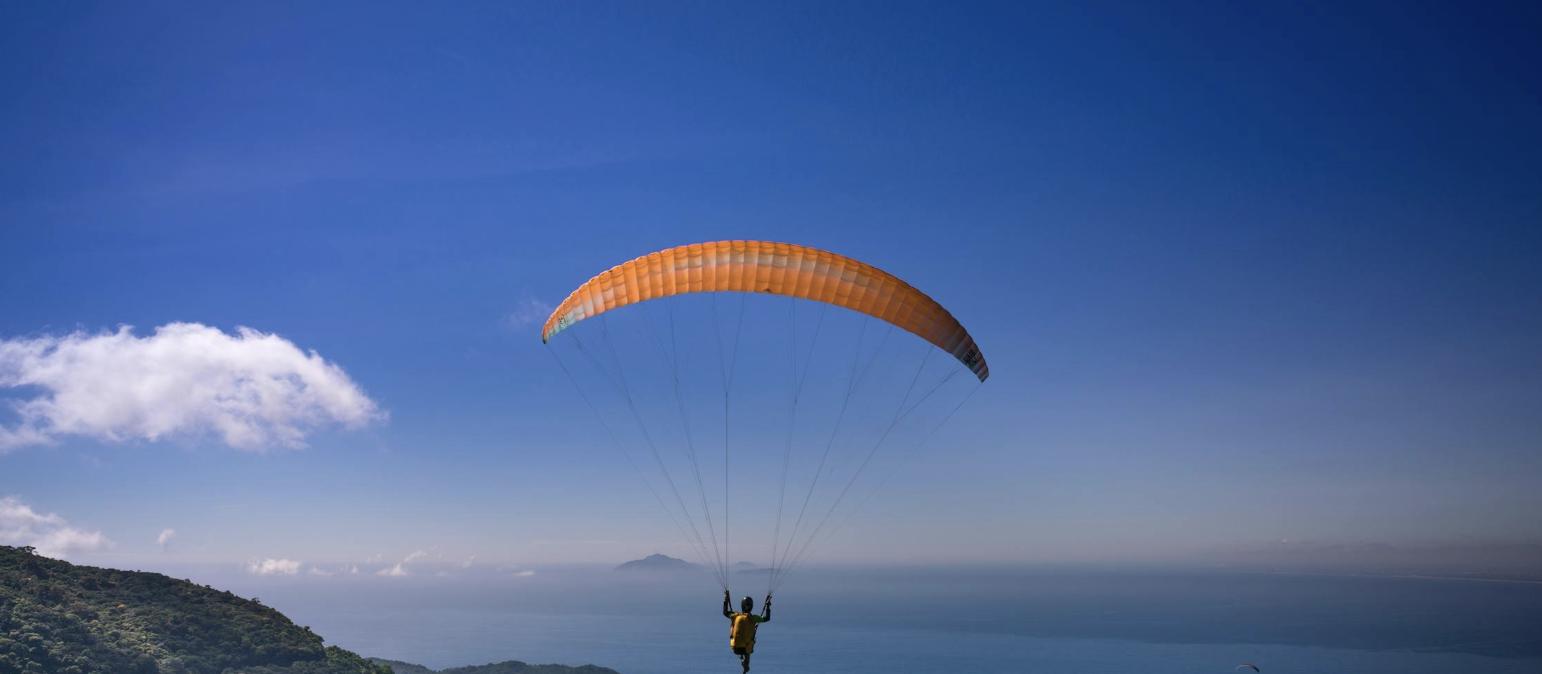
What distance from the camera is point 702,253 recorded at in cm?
1441

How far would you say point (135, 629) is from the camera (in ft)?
134

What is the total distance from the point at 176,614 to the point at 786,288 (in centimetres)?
4525

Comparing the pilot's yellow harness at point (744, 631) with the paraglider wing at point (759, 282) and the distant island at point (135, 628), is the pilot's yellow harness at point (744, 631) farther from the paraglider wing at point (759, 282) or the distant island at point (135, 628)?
the distant island at point (135, 628)

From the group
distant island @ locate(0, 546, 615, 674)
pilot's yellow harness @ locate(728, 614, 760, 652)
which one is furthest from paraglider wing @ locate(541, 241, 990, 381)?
distant island @ locate(0, 546, 615, 674)

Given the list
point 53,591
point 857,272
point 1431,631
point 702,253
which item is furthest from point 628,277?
point 1431,631

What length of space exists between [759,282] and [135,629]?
42.6m

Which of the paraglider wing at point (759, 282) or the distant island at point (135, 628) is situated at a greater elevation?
the paraglider wing at point (759, 282)

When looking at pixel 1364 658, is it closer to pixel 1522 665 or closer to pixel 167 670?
pixel 1522 665

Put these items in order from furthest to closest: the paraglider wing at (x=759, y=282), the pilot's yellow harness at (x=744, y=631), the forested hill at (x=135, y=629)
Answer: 1. the forested hill at (x=135, y=629)
2. the paraglider wing at (x=759, y=282)
3. the pilot's yellow harness at (x=744, y=631)

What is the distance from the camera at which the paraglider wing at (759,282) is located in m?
14.5

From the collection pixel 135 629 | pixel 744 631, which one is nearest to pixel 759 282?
pixel 744 631

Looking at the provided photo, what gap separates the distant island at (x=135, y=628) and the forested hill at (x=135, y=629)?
0.14 ft

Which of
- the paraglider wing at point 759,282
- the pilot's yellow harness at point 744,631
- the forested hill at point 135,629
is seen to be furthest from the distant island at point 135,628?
the pilot's yellow harness at point 744,631

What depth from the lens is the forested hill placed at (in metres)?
35.7
